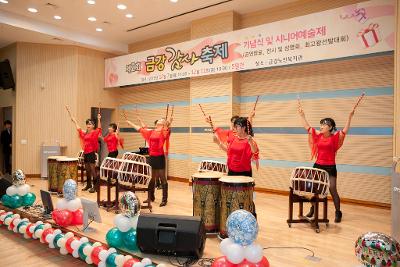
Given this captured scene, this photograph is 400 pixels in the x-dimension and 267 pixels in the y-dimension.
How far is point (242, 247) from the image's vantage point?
2.56 meters

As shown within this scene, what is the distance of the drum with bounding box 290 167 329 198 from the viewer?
4207 millimetres

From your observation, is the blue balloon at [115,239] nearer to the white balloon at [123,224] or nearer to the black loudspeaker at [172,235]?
the white balloon at [123,224]

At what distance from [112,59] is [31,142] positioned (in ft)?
10.7

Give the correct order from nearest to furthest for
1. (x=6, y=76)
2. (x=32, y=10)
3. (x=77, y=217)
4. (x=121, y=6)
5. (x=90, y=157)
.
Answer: (x=77, y=217) → (x=90, y=157) → (x=121, y=6) → (x=32, y=10) → (x=6, y=76)

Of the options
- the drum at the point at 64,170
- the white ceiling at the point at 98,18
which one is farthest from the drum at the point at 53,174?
the white ceiling at the point at 98,18

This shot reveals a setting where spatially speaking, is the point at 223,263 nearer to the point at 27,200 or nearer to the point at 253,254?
the point at 253,254

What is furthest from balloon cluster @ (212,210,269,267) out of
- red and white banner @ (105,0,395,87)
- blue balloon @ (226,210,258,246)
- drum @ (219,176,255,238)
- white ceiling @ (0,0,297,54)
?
white ceiling @ (0,0,297,54)

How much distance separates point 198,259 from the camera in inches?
121

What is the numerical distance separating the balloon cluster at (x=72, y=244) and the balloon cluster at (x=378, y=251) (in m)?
1.56

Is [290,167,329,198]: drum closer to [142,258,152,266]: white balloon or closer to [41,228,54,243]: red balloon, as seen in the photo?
[142,258,152,266]: white balloon

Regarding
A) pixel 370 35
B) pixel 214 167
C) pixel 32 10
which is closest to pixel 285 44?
pixel 370 35

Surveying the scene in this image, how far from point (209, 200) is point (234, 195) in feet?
1.27

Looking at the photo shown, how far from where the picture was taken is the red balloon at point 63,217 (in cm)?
404

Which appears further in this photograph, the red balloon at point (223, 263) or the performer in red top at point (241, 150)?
the performer in red top at point (241, 150)
